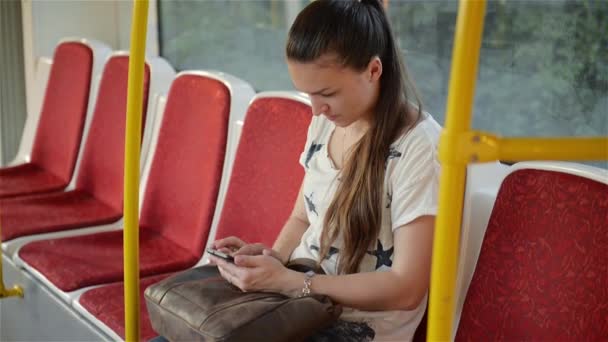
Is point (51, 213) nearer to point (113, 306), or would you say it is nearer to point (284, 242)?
point (113, 306)

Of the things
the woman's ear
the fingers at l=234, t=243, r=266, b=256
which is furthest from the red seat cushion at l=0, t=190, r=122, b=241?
the woman's ear

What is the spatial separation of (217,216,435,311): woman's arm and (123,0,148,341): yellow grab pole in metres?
0.19

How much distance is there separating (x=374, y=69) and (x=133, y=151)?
50cm

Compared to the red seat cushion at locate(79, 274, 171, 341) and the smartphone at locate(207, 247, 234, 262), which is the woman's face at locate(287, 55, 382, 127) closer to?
the smartphone at locate(207, 247, 234, 262)

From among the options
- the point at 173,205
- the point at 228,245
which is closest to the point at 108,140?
the point at 173,205

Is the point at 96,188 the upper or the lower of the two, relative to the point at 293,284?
lower

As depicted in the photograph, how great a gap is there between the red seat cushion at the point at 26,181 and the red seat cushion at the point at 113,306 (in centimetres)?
123

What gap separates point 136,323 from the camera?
2002mm

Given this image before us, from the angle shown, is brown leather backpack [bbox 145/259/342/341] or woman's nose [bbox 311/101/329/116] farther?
woman's nose [bbox 311/101/329/116]

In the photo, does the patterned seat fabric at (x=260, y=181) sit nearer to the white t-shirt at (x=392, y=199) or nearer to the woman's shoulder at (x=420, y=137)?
the white t-shirt at (x=392, y=199)

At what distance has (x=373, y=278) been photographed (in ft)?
5.92

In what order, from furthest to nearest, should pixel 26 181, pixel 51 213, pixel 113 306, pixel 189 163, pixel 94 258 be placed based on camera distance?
pixel 26 181 < pixel 51 213 < pixel 189 163 < pixel 94 258 < pixel 113 306

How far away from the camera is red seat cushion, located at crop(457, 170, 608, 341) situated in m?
1.71

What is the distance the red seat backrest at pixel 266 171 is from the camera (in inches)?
99.7
